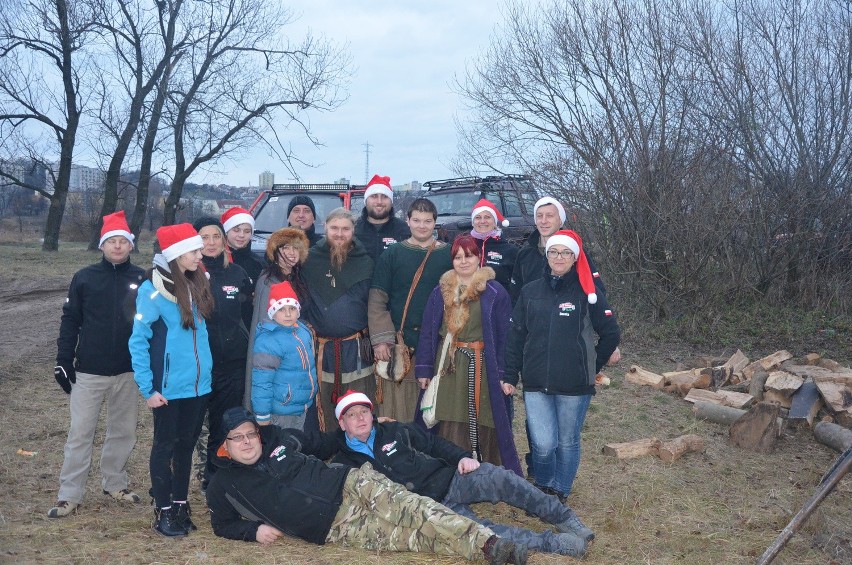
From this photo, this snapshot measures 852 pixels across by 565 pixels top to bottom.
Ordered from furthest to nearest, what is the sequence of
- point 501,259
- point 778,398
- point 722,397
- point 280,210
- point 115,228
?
point 280,210 < point 722,397 < point 778,398 < point 501,259 < point 115,228

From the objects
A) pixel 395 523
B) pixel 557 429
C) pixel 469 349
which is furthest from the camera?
pixel 469 349

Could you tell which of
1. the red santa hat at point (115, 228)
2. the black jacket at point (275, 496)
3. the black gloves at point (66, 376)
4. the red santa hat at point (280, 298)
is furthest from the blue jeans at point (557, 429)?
the black gloves at point (66, 376)

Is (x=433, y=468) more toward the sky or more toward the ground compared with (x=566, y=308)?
more toward the ground

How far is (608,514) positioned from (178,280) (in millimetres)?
3105

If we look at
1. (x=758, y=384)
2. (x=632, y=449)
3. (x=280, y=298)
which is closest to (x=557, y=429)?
(x=632, y=449)

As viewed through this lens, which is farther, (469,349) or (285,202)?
(285,202)

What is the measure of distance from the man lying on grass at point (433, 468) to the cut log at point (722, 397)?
399 cm

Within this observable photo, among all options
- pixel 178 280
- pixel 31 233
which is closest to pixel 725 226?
pixel 178 280

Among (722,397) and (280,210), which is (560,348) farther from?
(280,210)

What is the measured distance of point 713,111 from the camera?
11.6 meters

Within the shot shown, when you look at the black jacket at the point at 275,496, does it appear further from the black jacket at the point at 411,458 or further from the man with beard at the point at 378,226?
the man with beard at the point at 378,226

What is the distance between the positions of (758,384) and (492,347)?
166 inches

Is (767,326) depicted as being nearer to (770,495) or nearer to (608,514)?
(770,495)

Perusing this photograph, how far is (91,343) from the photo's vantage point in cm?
483
